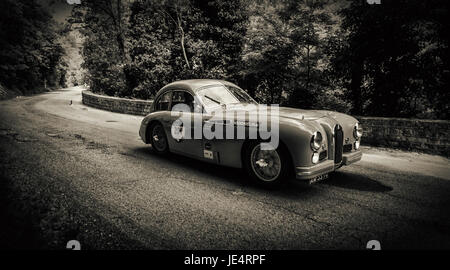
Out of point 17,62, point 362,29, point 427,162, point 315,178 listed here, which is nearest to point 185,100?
point 315,178

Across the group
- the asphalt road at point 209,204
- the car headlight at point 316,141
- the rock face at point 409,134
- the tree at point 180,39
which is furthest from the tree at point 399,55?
the tree at point 180,39

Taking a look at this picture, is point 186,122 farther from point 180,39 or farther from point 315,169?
point 180,39

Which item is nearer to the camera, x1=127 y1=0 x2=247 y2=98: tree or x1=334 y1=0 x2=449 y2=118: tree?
x1=334 y1=0 x2=449 y2=118: tree

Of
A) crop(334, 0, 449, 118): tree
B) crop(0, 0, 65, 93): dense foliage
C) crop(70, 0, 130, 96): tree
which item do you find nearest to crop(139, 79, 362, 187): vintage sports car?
crop(334, 0, 449, 118): tree

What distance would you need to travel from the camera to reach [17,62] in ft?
95.3

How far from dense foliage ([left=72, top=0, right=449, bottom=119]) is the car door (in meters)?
5.14

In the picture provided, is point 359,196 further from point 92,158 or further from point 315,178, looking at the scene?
point 92,158

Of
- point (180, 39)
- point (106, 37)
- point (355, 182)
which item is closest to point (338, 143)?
point (355, 182)

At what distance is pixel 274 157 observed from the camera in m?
4.01

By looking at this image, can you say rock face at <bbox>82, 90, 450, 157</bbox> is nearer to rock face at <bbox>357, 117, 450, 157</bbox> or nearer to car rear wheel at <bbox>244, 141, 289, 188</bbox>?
rock face at <bbox>357, 117, 450, 157</bbox>

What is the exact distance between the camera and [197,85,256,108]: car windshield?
5.04 metres

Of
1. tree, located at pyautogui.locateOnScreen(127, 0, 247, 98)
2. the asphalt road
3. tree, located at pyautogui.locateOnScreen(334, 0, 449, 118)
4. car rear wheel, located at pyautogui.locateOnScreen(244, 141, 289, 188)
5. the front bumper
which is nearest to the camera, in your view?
the asphalt road

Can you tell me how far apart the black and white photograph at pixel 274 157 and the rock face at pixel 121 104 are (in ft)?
10.6
